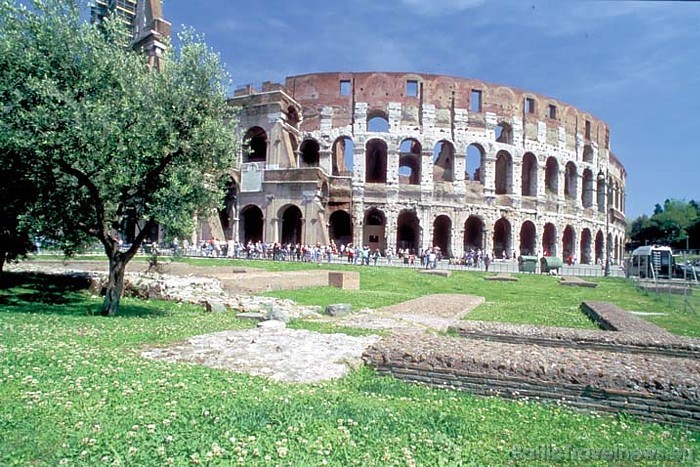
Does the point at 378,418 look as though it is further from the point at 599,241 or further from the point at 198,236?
the point at 599,241

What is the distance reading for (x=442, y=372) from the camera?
17.3 ft

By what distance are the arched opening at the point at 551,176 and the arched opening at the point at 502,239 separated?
5.87 meters

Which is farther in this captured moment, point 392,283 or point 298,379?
point 392,283

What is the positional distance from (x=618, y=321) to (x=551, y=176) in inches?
1599

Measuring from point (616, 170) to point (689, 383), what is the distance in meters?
60.8

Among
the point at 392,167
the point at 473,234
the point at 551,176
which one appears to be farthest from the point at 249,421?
the point at 551,176

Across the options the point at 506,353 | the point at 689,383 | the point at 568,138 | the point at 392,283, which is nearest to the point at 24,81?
→ the point at 506,353

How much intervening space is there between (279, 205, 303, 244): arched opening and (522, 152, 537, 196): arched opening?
22.8m

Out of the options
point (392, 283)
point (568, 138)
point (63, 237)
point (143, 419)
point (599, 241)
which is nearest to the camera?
point (143, 419)

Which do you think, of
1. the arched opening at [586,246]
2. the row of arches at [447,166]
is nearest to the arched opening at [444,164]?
the row of arches at [447,166]

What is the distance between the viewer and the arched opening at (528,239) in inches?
1682

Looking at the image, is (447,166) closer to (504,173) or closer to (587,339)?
(504,173)

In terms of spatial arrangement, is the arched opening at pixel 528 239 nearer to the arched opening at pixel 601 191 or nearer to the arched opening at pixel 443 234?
the arched opening at pixel 443 234

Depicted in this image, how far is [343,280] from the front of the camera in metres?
17.6
